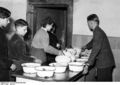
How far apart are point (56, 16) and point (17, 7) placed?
2.80 ft

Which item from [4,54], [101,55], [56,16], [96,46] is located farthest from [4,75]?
[56,16]

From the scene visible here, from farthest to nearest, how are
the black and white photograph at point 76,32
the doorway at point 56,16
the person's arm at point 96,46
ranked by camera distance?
the doorway at point 56,16, the black and white photograph at point 76,32, the person's arm at point 96,46

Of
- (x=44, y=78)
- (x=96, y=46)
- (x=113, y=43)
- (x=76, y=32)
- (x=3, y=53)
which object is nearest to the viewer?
(x=44, y=78)

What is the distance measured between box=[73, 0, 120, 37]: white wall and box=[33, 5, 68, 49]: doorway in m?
0.23

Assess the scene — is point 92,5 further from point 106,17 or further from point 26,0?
point 26,0

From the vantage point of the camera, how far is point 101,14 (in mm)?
5055

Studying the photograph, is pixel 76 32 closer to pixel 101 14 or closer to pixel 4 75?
pixel 101 14

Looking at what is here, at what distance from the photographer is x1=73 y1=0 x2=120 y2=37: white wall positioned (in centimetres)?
500

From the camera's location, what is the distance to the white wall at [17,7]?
17.7 feet

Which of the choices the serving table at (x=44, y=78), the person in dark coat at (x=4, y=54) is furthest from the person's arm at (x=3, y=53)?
the serving table at (x=44, y=78)

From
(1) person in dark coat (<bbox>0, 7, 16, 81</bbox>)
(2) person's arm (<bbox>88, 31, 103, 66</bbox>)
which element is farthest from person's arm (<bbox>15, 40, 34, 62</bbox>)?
(2) person's arm (<bbox>88, 31, 103, 66</bbox>)

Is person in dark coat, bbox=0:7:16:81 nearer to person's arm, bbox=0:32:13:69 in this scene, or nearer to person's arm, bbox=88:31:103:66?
person's arm, bbox=0:32:13:69

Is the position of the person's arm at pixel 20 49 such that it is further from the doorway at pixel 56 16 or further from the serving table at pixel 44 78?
the doorway at pixel 56 16

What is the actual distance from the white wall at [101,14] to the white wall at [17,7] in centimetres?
108
